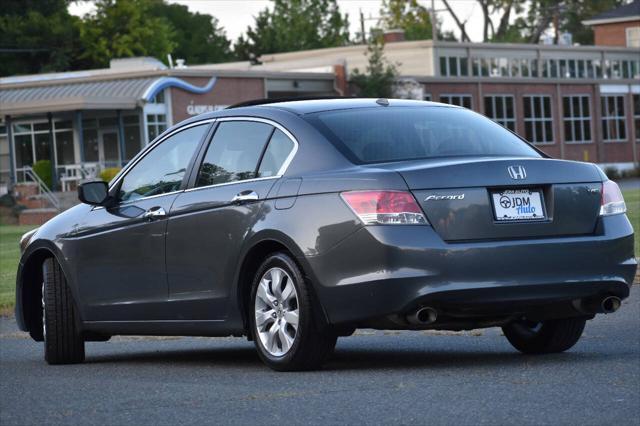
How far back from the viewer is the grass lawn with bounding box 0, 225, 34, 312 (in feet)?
56.5

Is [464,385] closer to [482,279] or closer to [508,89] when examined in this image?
[482,279]

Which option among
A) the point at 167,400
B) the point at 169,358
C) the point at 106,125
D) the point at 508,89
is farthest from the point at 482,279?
the point at 508,89

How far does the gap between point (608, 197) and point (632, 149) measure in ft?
241

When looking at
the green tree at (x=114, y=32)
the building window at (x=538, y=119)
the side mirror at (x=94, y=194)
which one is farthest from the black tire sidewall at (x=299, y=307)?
the green tree at (x=114, y=32)

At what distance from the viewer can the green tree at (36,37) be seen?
8544 centimetres

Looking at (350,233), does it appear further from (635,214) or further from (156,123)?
(156,123)

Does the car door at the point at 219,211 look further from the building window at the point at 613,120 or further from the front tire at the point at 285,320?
the building window at the point at 613,120

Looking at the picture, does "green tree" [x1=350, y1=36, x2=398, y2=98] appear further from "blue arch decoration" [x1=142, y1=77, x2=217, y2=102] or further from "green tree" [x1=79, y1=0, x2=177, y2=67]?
"green tree" [x1=79, y1=0, x2=177, y2=67]

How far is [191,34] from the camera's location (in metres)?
113

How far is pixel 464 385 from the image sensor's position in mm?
7473

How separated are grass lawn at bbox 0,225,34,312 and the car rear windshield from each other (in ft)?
27.1

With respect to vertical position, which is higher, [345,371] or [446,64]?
[446,64]

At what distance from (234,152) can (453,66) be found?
220 feet

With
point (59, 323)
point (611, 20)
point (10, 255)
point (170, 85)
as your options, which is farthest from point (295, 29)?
point (59, 323)
